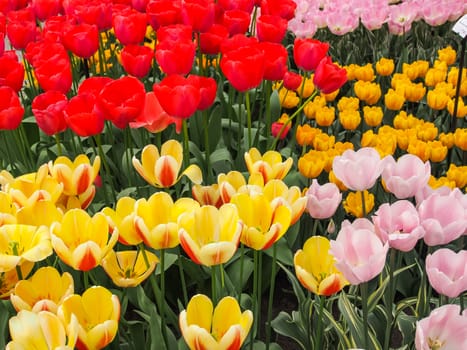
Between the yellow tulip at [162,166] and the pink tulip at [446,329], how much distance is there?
663 millimetres

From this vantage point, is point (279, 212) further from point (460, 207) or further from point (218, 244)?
point (460, 207)

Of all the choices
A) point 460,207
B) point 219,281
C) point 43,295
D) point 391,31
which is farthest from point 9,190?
point 391,31

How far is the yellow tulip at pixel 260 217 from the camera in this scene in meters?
1.21

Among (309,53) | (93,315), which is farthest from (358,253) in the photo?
(309,53)

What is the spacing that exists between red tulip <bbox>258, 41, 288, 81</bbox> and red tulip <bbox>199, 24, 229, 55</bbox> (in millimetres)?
222

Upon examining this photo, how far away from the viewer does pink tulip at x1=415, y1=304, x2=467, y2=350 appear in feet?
3.51

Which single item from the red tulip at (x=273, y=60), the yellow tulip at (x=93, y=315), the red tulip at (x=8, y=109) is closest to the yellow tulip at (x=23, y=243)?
the yellow tulip at (x=93, y=315)

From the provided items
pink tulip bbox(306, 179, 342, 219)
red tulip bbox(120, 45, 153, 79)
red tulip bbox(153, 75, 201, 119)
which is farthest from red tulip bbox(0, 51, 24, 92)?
pink tulip bbox(306, 179, 342, 219)

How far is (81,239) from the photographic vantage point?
124 centimetres

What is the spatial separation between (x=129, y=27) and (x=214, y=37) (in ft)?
0.93

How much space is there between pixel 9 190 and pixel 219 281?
21.8 inches

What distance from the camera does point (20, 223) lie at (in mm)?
1297

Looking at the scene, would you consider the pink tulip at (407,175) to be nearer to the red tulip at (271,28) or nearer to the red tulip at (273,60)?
the red tulip at (273,60)

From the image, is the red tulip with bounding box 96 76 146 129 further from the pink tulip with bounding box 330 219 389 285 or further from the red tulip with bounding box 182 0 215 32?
the pink tulip with bounding box 330 219 389 285
